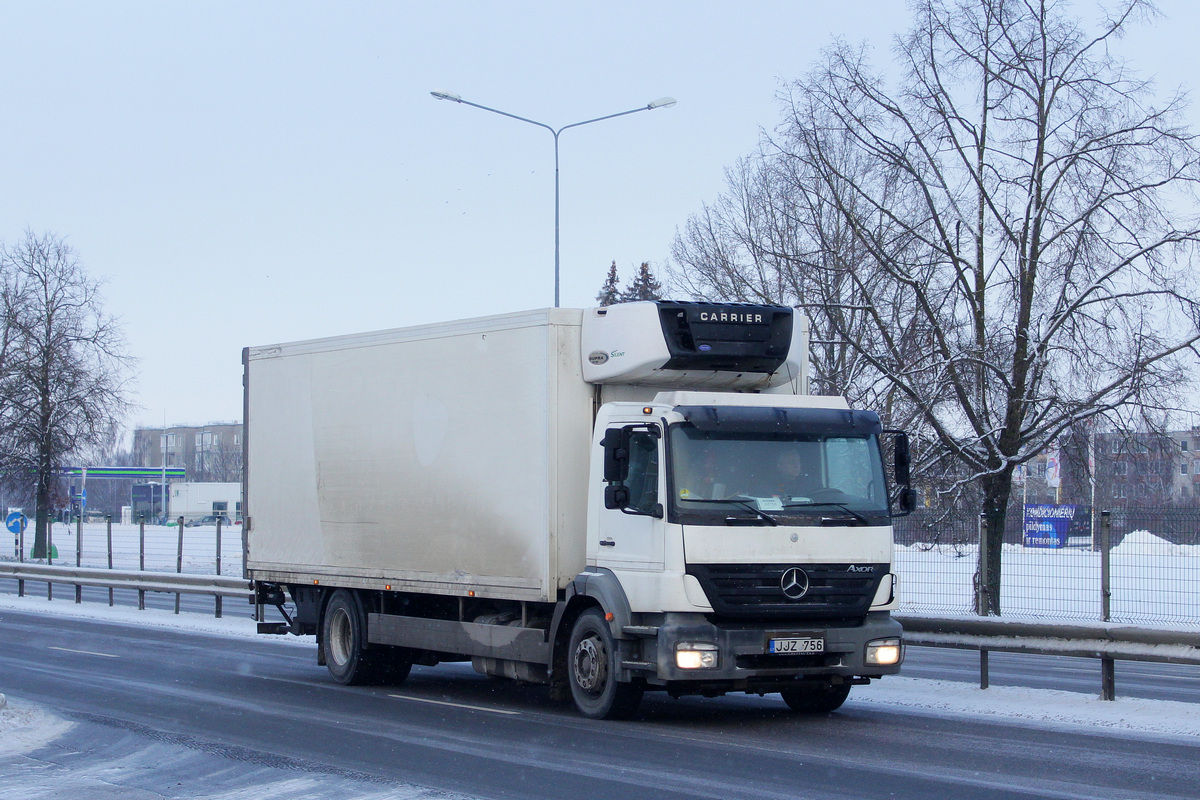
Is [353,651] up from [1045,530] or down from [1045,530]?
down

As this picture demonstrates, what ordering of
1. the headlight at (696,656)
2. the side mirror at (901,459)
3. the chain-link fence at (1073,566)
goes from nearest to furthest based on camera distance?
1. the headlight at (696,656)
2. the side mirror at (901,459)
3. the chain-link fence at (1073,566)

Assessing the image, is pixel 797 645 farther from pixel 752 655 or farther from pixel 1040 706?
pixel 1040 706

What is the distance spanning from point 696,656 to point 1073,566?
728 centimetres

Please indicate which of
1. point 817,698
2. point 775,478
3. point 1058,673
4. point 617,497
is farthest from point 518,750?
point 1058,673

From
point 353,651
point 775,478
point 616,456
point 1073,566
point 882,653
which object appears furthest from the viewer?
point 1073,566

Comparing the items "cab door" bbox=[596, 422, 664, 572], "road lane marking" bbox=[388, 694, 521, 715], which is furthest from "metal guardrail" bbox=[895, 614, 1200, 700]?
"road lane marking" bbox=[388, 694, 521, 715]

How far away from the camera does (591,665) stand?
10773 mm

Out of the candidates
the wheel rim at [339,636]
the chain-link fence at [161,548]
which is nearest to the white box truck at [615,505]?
the wheel rim at [339,636]

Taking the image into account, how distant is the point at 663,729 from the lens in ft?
33.9

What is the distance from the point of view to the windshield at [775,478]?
10.2m

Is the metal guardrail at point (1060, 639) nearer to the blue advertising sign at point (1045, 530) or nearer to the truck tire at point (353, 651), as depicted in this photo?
the blue advertising sign at point (1045, 530)

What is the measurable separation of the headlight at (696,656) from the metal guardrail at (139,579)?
32.2ft

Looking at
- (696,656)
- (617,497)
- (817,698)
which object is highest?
(617,497)

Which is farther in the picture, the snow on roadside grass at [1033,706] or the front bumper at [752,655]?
the snow on roadside grass at [1033,706]
